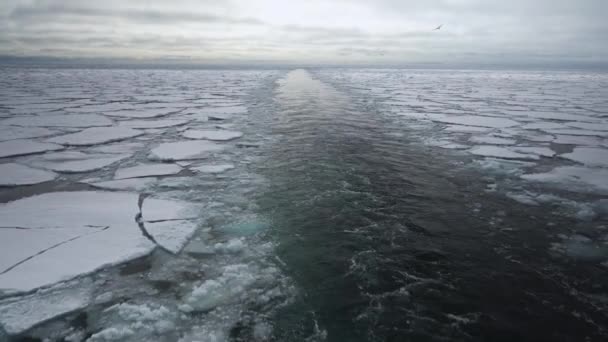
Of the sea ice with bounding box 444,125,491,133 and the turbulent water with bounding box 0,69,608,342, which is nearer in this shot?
the turbulent water with bounding box 0,69,608,342

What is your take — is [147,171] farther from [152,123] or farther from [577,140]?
[577,140]

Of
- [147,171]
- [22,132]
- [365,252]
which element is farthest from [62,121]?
[365,252]

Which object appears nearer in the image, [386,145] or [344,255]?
[344,255]

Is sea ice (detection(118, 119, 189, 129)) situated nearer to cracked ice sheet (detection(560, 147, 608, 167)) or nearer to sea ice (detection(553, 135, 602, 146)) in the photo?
cracked ice sheet (detection(560, 147, 608, 167))

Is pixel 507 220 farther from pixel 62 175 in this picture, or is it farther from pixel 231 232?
pixel 62 175

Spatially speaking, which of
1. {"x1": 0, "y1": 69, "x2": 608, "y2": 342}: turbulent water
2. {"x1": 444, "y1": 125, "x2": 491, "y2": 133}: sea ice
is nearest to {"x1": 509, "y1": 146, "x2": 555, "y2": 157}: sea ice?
{"x1": 0, "y1": 69, "x2": 608, "y2": 342}: turbulent water

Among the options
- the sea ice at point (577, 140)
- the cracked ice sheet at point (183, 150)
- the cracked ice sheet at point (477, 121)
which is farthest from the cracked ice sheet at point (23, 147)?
the sea ice at point (577, 140)

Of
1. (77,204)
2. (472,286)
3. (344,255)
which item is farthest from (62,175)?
(472,286)
